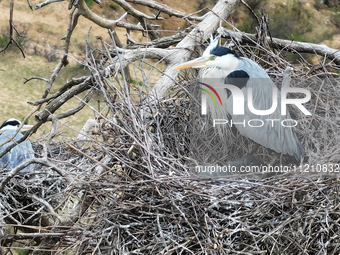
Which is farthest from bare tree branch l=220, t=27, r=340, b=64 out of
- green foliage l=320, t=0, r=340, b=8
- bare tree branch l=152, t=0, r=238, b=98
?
green foliage l=320, t=0, r=340, b=8

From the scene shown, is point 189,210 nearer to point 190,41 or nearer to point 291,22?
point 190,41

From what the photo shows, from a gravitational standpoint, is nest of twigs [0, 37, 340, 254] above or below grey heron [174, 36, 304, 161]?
below

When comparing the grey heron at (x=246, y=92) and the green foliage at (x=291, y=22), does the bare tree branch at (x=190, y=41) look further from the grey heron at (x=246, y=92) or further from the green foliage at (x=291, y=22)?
the green foliage at (x=291, y=22)

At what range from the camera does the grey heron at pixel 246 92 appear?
5.39ft

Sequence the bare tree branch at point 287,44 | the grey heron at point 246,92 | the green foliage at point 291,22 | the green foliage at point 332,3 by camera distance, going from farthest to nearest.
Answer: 1. the green foliage at point 332,3
2. the green foliage at point 291,22
3. the bare tree branch at point 287,44
4. the grey heron at point 246,92

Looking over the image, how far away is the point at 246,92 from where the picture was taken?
65.2 inches

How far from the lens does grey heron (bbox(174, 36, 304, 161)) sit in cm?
164

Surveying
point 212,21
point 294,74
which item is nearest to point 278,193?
point 294,74

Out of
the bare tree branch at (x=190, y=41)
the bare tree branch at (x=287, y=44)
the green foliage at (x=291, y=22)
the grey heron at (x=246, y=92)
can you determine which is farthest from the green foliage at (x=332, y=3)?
the grey heron at (x=246, y=92)

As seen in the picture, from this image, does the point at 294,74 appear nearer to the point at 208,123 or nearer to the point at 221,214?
the point at 208,123

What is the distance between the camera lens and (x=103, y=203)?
1.32m

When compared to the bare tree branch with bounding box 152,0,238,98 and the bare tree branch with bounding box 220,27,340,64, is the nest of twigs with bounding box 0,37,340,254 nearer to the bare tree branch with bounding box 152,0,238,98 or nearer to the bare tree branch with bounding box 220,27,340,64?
the bare tree branch with bounding box 152,0,238,98

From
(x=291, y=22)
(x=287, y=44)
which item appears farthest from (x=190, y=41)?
(x=291, y=22)

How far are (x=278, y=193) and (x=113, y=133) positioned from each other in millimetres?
591
